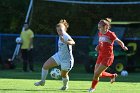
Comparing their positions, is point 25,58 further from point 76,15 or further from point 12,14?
point 12,14

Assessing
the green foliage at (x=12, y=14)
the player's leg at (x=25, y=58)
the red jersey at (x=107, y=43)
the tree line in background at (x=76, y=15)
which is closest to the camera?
the red jersey at (x=107, y=43)

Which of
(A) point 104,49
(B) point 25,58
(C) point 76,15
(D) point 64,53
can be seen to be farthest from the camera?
(C) point 76,15

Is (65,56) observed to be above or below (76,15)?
below

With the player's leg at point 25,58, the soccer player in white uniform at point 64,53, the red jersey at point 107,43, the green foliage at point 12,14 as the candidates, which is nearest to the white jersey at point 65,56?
the soccer player in white uniform at point 64,53

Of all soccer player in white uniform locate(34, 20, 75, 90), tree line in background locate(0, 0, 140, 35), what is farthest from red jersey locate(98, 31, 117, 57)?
tree line in background locate(0, 0, 140, 35)

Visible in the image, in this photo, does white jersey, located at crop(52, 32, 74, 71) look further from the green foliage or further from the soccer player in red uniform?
the green foliage

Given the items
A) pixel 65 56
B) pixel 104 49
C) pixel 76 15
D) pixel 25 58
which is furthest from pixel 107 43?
pixel 76 15

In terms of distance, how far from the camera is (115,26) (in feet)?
90.1

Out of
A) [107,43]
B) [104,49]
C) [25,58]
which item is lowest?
[25,58]

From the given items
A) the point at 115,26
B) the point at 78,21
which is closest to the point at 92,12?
the point at 78,21

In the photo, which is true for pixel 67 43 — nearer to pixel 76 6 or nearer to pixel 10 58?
pixel 10 58

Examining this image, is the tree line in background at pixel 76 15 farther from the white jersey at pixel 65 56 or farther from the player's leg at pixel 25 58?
the white jersey at pixel 65 56

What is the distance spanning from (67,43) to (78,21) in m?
19.0

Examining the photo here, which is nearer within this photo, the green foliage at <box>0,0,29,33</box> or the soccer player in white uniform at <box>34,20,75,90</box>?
the soccer player in white uniform at <box>34,20,75,90</box>
